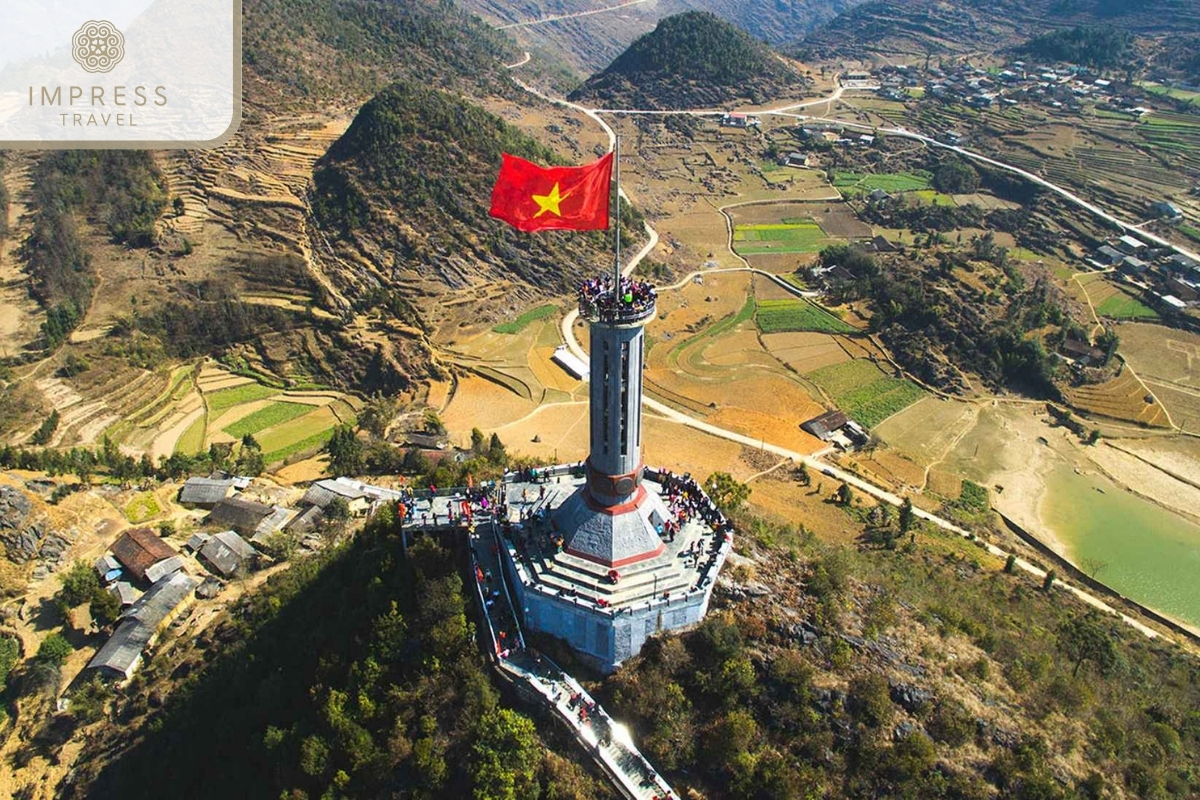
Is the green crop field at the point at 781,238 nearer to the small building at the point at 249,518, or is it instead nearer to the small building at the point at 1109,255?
the small building at the point at 1109,255

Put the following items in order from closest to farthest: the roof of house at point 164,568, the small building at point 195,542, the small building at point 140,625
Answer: the small building at point 140,625 → the roof of house at point 164,568 → the small building at point 195,542

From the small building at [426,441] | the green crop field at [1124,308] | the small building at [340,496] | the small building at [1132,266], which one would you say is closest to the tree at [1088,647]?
the small building at [340,496]

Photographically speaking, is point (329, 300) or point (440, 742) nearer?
point (440, 742)

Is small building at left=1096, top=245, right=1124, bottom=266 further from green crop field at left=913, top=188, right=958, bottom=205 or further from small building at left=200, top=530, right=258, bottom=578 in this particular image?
small building at left=200, top=530, right=258, bottom=578

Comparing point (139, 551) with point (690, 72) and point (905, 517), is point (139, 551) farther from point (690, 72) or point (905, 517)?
point (690, 72)

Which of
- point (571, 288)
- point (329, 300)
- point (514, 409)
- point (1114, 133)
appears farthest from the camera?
point (1114, 133)

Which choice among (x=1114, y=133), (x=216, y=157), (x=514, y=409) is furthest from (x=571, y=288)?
(x=1114, y=133)

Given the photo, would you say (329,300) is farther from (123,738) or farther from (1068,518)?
(1068,518)

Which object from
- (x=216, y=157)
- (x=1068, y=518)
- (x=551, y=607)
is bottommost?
(x=1068, y=518)
